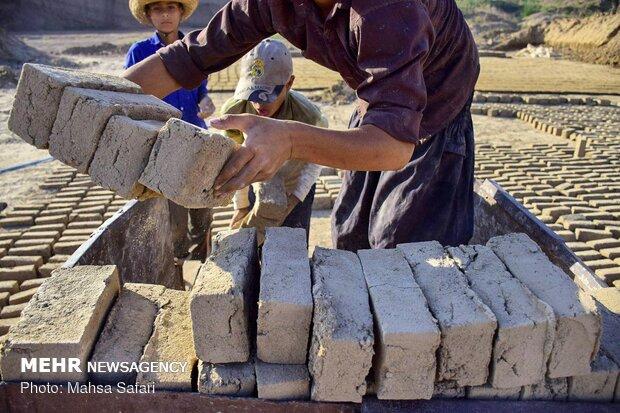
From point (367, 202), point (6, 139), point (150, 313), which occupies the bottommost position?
point (6, 139)

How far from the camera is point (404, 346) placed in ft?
5.76

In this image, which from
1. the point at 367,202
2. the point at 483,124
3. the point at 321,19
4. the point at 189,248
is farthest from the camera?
the point at 483,124

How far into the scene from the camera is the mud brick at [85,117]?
2.02m

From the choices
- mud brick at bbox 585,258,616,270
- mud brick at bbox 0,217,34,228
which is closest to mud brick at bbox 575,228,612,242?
mud brick at bbox 585,258,616,270

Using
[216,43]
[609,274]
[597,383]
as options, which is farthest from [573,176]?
[216,43]

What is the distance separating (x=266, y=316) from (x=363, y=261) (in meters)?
0.55

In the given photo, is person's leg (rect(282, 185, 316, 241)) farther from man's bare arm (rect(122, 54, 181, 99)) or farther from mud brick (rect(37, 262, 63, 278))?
mud brick (rect(37, 262, 63, 278))

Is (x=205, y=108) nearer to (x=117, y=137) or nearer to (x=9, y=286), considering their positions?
(x=9, y=286)

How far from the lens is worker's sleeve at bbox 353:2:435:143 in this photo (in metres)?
1.94

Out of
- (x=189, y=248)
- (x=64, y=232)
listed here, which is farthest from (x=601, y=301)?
(x=64, y=232)

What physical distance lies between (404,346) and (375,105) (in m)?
0.86

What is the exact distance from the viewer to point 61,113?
210 cm

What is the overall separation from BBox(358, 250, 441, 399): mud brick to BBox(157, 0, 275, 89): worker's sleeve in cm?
139

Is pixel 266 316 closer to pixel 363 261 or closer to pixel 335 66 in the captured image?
pixel 363 261
